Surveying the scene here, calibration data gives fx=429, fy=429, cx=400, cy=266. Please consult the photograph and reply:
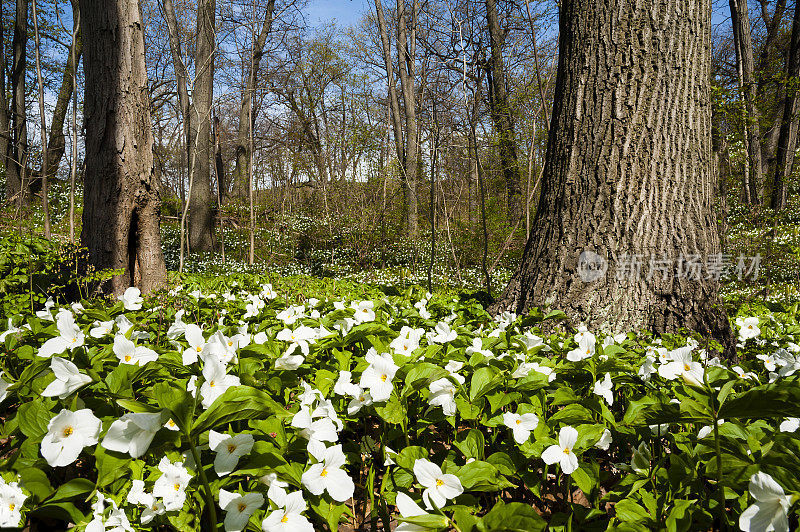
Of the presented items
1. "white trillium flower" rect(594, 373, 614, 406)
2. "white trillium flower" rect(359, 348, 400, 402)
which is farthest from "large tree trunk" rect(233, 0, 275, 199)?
"white trillium flower" rect(594, 373, 614, 406)

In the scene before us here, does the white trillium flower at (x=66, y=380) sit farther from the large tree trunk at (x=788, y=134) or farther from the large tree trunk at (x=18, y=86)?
the large tree trunk at (x=18, y=86)

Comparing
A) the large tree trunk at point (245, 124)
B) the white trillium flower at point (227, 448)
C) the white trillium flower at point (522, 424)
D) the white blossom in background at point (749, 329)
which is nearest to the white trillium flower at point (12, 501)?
the white trillium flower at point (227, 448)

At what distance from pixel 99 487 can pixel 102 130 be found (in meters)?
3.13

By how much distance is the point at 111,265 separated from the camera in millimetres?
3166

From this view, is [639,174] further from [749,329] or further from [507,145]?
[507,145]

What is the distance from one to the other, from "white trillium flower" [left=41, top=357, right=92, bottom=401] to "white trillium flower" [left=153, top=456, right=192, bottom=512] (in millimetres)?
272

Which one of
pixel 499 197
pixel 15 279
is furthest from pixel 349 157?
pixel 15 279

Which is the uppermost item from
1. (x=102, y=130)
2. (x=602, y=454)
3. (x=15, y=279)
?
(x=102, y=130)

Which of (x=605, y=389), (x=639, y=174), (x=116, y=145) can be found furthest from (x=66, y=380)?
(x=116, y=145)

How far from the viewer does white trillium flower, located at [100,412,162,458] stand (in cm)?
80

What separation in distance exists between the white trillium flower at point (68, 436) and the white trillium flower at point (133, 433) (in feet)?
0.27

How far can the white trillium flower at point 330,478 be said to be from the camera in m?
0.91

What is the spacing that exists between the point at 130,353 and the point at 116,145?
2.63 meters

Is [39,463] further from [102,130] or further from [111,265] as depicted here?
[102,130]
